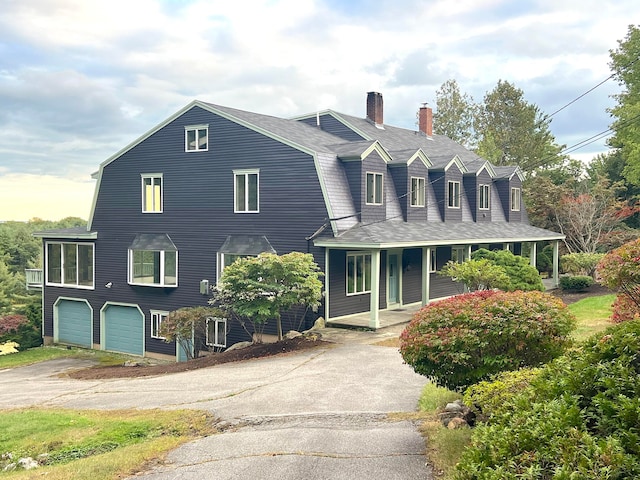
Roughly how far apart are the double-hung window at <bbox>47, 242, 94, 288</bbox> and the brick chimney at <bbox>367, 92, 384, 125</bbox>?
16.3 meters

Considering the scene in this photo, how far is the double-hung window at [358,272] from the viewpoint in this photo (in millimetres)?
23141

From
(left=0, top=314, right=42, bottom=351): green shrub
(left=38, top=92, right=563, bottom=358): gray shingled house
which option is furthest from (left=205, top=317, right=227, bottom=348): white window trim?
(left=0, top=314, right=42, bottom=351): green shrub

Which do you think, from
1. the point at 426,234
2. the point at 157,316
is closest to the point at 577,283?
the point at 426,234

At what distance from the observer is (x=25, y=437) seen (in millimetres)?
11289

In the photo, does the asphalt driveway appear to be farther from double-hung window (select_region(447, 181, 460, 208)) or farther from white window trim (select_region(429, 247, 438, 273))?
double-hung window (select_region(447, 181, 460, 208))

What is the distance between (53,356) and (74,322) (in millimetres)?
2364

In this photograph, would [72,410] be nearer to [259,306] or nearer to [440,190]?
[259,306]

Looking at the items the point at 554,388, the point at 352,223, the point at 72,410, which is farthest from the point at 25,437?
the point at 352,223

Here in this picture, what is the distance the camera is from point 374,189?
79.0 feet

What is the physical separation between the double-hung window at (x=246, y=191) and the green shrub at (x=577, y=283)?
648 inches

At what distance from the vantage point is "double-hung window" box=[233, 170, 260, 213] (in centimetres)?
2425

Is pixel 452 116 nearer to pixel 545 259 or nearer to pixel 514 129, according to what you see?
pixel 514 129

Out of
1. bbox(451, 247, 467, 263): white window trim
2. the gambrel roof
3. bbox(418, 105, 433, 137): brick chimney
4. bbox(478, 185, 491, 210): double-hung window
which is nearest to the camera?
the gambrel roof

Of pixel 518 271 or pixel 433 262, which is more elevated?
pixel 433 262
